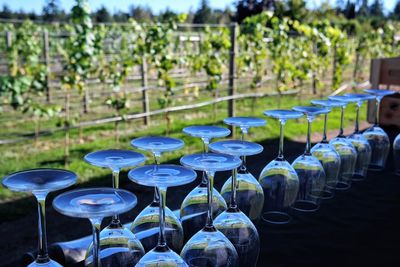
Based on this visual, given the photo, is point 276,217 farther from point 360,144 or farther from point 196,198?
point 360,144

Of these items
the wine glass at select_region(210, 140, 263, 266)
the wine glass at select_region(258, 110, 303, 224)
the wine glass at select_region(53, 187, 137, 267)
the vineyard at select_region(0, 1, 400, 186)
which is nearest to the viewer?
the wine glass at select_region(53, 187, 137, 267)

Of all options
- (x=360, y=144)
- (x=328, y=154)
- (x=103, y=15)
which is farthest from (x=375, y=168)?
(x=103, y=15)

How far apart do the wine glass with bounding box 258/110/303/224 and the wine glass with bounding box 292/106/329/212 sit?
0.06 meters

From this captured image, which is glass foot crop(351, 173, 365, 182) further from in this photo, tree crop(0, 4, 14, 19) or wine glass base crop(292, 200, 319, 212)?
tree crop(0, 4, 14, 19)

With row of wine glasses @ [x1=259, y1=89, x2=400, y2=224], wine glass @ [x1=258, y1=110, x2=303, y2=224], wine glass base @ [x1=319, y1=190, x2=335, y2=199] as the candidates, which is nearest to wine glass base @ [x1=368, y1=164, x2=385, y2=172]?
row of wine glasses @ [x1=259, y1=89, x2=400, y2=224]

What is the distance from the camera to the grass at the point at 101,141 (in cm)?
523

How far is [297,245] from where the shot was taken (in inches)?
52.6

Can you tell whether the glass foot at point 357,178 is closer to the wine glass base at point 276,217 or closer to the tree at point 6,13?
the wine glass base at point 276,217

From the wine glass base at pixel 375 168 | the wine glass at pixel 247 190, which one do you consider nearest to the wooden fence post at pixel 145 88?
the wine glass base at pixel 375 168

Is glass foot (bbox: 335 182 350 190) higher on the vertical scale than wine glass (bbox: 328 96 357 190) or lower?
lower

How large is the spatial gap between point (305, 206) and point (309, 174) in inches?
5.0

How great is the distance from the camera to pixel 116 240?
0.96 meters

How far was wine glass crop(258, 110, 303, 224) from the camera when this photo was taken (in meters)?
1.45

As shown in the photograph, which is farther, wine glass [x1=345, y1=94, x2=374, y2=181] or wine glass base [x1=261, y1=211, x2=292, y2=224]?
wine glass [x1=345, y1=94, x2=374, y2=181]
